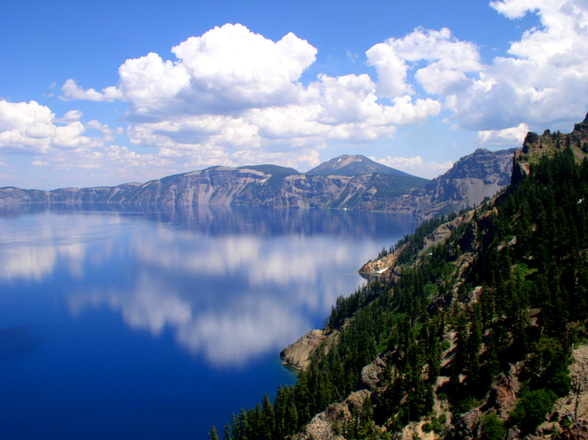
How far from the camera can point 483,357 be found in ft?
198

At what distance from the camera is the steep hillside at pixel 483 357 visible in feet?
161

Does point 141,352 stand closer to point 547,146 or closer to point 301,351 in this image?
point 301,351

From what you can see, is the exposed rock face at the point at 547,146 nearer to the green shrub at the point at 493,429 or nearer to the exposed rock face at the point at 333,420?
the exposed rock face at the point at 333,420

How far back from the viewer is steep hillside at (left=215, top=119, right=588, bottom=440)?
1929 inches

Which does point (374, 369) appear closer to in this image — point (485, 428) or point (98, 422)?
point (485, 428)

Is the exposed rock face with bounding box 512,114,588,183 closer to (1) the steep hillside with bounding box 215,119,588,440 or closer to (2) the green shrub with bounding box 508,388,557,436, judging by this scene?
(1) the steep hillside with bounding box 215,119,588,440

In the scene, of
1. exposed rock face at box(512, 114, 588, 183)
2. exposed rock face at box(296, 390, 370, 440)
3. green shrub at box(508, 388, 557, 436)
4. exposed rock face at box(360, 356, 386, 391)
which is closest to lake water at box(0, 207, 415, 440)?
exposed rock face at box(296, 390, 370, 440)

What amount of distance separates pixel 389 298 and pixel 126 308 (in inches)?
3962

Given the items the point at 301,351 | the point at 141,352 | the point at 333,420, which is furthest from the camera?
the point at 141,352

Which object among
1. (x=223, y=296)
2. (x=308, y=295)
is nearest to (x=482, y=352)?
(x=308, y=295)

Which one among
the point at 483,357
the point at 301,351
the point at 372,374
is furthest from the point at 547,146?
the point at 372,374

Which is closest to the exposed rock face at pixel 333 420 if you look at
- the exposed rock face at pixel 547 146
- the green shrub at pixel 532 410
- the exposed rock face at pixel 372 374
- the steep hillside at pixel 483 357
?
the steep hillside at pixel 483 357

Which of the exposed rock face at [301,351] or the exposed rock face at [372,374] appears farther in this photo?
the exposed rock face at [301,351]

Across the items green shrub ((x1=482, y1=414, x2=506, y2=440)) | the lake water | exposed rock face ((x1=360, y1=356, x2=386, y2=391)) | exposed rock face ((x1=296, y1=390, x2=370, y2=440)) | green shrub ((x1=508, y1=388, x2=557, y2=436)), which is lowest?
the lake water
